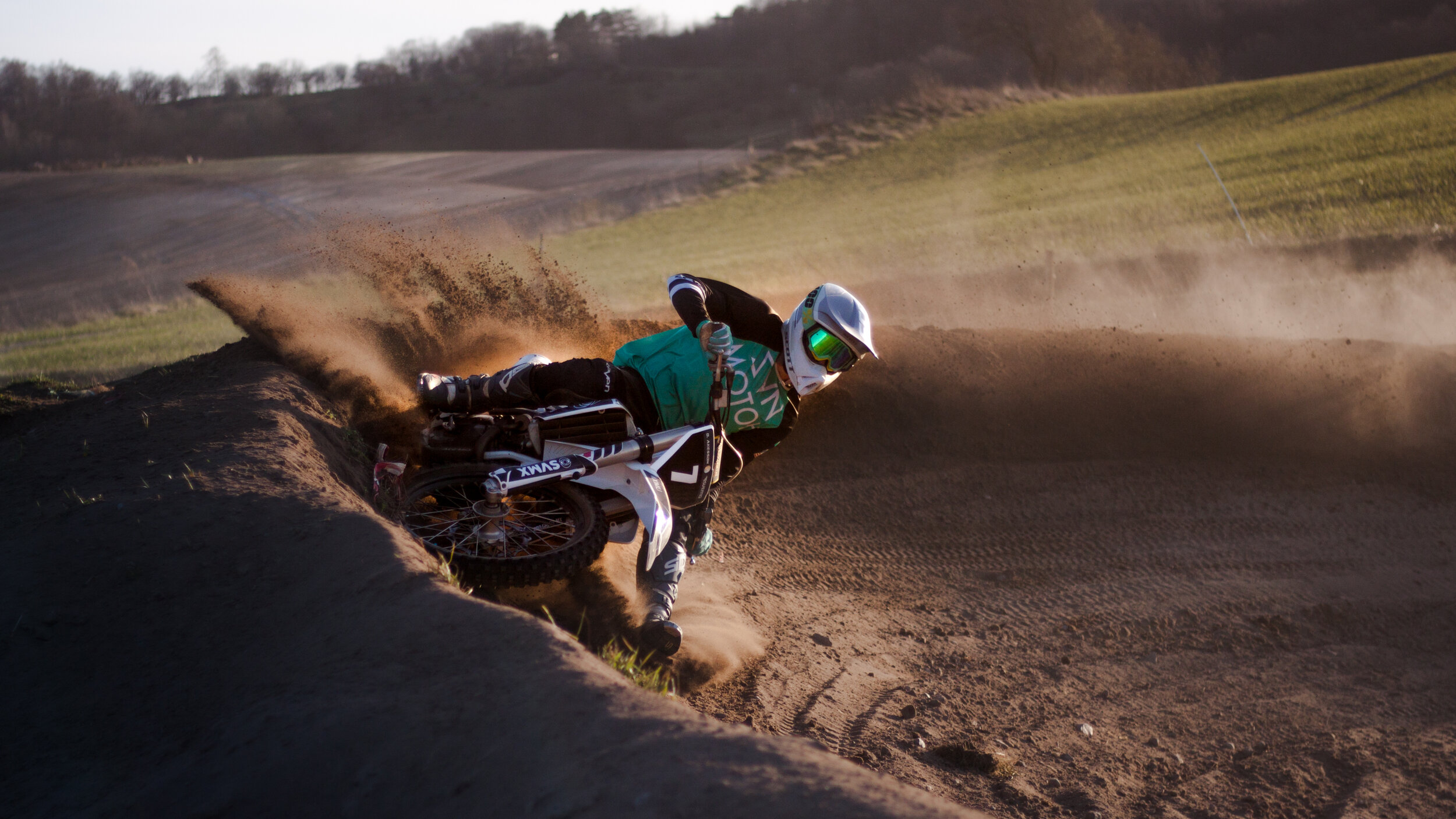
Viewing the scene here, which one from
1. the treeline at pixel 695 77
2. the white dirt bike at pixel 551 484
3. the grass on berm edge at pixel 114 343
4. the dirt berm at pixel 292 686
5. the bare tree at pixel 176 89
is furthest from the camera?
the bare tree at pixel 176 89

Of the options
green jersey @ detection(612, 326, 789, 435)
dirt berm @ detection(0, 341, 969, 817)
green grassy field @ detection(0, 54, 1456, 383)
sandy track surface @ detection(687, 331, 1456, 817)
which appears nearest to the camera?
dirt berm @ detection(0, 341, 969, 817)

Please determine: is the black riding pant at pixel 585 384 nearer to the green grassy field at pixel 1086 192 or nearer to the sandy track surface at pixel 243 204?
the green grassy field at pixel 1086 192

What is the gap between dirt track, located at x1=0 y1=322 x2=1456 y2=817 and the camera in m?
2.93

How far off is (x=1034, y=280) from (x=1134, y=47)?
48.1 meters

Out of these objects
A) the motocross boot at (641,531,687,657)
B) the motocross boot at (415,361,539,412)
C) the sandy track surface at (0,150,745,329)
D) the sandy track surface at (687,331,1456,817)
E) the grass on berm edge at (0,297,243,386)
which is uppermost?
the sandy track surface at (0,150,745,329)

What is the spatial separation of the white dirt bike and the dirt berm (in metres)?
0.63

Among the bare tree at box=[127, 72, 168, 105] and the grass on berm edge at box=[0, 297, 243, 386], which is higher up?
the bare tree at box=[127, 72, 168, 105]

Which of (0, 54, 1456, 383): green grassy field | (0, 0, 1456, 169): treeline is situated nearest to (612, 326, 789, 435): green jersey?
(0, 54, 1456, 383): green grassy field

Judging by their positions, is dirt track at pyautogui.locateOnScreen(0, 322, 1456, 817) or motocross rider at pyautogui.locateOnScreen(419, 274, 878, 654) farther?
motocross rider at pyautogui.locateOnScreen(419, 274, 878, 654)

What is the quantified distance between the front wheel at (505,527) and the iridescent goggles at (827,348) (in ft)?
5.89

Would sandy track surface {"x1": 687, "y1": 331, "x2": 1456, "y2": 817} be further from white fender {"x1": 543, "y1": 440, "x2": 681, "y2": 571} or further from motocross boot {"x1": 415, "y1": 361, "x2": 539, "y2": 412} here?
motocross boot {"x1": 415, "y1": 361, "x2": 539, "y2": 412}

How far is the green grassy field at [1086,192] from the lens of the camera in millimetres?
18922

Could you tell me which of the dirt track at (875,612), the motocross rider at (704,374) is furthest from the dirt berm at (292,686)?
the motocross rider at (704,374)

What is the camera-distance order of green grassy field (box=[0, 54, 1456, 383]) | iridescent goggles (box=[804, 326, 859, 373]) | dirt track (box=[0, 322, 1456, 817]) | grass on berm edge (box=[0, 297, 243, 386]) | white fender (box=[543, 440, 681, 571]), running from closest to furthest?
dirt track (box=[0, 322, 1456, 817])
white fender (box=[543, 440, 681, 571])
iridescent goggles (box=[804, 326, 859, 373])
grass on berm edge (box=[0, 297, 243, 386])
green grassy field (box=[0, 54, 1456, 383])
